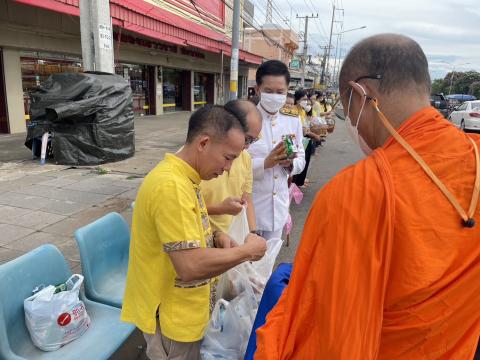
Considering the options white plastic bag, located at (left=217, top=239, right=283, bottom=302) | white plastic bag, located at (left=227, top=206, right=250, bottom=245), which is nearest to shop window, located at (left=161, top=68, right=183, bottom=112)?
white plastic bag, located at (left=227, top=206, right=250, bottom=245)

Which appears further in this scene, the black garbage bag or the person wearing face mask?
the black garbage bag

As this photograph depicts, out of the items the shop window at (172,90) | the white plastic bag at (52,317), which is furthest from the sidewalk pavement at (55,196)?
the shop window at (172,90)

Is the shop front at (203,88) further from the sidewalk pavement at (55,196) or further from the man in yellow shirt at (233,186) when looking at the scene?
the man in yellow shirt at (233,186)

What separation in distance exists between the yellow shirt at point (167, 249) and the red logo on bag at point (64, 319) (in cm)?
60

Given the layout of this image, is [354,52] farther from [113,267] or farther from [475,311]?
[113,267]

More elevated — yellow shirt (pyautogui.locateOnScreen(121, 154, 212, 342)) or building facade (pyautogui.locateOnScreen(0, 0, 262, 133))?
building facade (pyautogui.locateOnScreen(0, 0, 262, 133))

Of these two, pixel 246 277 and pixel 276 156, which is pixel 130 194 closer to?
pixel 276 156

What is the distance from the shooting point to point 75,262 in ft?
11.4

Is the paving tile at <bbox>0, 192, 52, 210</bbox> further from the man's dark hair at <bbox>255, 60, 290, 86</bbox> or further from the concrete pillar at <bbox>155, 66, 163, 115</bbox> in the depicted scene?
the concrete pillar at <bbox>155, 66, 163, 115</bbox>

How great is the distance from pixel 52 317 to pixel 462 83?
2607 inches

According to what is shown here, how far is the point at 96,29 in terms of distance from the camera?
6121mm

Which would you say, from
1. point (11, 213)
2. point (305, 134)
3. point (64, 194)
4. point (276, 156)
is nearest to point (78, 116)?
point (64, 194)

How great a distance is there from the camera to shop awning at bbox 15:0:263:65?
8.13 meters

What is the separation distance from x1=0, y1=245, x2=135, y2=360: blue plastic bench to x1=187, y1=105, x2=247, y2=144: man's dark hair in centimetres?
124
